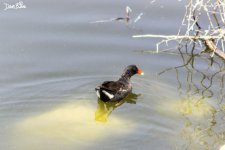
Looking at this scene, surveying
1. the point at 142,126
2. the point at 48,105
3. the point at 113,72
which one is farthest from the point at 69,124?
the point at 113,72

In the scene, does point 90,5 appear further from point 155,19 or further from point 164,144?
point 164,144

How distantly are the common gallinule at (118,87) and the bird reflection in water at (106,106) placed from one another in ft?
0.28

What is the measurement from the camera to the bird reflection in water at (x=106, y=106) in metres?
9.32

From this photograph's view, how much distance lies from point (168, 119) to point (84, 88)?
1730 mm

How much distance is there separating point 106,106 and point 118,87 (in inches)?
16.3

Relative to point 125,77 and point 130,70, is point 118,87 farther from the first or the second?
point 130,70

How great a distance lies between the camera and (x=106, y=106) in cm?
974

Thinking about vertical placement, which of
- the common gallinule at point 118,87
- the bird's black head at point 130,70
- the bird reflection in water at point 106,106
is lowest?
the bird reflection in water at point 106,106

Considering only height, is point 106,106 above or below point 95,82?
below

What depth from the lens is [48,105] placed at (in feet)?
30.7

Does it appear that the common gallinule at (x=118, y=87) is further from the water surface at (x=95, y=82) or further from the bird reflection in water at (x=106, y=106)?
the water surface at (x=95, y=82)

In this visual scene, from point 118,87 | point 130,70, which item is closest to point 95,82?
point 118,87

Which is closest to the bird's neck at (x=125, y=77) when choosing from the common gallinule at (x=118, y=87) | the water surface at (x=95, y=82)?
the common gallinule at (x=118, y=87)

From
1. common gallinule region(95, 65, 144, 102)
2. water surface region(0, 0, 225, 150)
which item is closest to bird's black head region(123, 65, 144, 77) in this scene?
common gallinule region(95, 65, 144, 102)
